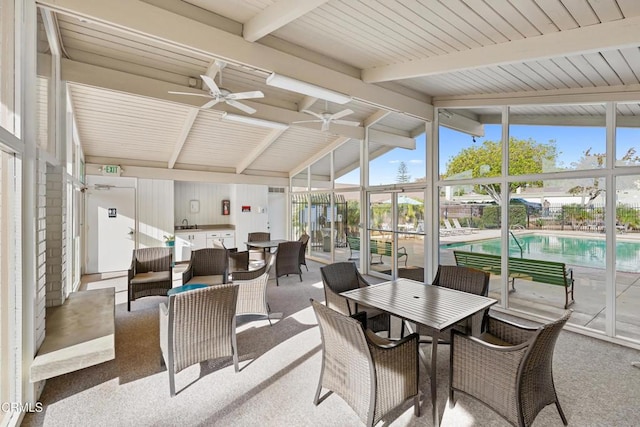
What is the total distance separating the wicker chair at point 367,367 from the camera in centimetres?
199

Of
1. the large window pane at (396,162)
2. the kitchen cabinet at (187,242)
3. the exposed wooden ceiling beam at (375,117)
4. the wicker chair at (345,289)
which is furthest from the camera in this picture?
the kitchen cabinet at (187,242)

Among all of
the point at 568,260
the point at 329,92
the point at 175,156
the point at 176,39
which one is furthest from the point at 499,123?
the point at 175,156

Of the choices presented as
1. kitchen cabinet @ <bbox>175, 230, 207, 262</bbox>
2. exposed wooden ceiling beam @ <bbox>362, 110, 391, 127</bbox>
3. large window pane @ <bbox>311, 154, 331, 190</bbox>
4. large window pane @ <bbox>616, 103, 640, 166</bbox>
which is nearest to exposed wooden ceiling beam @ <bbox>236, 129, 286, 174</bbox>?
large window pane @ <bbox>311, 154, 331, 190</bbox>

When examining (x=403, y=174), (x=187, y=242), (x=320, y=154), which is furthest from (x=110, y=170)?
(x=403, y=174)

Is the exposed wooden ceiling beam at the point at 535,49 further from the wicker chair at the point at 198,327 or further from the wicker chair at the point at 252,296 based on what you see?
the wicker chair at the point at 198,327

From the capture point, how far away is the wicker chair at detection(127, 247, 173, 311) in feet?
14.8

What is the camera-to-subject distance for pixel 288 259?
631cm

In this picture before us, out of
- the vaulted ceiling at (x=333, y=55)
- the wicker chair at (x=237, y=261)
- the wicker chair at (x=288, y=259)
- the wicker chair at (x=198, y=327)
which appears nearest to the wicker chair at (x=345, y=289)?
the wicker chair at (x=198, y=327)

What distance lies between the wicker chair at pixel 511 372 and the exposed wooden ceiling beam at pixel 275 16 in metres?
2.87

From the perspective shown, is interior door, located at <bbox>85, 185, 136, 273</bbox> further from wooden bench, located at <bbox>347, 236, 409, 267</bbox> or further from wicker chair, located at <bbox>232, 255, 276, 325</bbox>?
wooden bench, located at <bbox>347, 236, 409, 267</bbox>

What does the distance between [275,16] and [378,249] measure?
5299 millimetres

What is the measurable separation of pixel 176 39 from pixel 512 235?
Result: 502cm

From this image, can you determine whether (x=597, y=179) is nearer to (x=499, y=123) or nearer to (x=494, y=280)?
(x=499, y=123)

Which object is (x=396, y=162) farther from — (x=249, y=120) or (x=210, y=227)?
(x=210, y=227)
